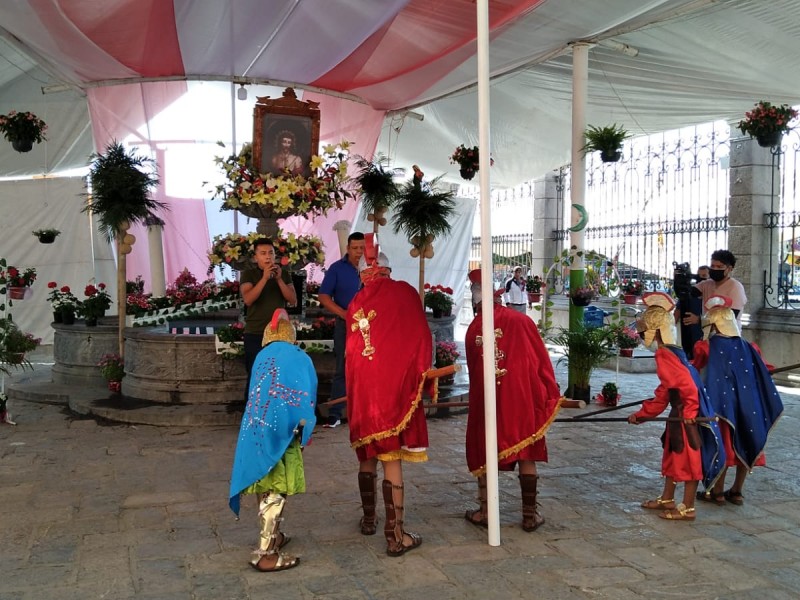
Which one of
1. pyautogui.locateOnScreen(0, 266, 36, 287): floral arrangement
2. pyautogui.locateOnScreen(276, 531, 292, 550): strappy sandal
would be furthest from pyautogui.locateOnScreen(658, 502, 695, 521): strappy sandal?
pyautogui.locateOnScreen(0, 266, 36, 287): floral arrangement

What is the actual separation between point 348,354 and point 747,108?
26.8 ft

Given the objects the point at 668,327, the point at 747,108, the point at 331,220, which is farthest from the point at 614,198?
the point at 668,327

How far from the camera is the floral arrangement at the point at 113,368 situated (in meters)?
8.62

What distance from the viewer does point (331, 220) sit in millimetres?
11750

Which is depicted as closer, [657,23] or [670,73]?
[657,23]

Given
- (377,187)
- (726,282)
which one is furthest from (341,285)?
(726,282)

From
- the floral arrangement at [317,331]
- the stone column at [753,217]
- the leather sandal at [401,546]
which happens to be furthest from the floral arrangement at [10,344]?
the stone column at [753,217]

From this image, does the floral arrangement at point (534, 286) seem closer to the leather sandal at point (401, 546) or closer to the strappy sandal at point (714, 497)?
the strappy sandal at point (714, 497)

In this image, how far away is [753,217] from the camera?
10.8 meters

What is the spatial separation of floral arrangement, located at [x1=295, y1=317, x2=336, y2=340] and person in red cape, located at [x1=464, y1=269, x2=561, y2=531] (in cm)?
386

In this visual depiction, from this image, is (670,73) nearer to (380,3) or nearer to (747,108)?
(747,108)

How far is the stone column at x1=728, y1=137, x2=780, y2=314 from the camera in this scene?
1080cm

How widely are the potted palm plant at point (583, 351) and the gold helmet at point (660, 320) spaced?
3.56m

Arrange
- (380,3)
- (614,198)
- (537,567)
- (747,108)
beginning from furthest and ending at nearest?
(614,198), (747,108), (380,3), (537,567)
